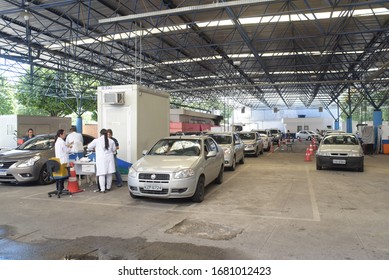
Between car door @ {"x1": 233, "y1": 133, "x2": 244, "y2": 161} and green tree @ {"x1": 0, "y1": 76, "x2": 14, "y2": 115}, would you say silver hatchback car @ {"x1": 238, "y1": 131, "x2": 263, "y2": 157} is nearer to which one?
car door @ {"x1": 233, "y1": 133, "x2": 244, "y2": 161}

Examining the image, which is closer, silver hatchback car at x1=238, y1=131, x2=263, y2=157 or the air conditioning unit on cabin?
the air conditioning unit on cabin

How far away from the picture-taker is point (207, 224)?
5695mm

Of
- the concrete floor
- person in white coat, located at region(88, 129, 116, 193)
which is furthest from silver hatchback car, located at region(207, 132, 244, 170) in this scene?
person in white coat, located at region(88, 129, 116, 193)

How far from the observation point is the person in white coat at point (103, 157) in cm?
852

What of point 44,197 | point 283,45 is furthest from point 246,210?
point 283,45

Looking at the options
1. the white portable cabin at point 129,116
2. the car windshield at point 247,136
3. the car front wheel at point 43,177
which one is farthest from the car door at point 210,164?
the car windshield at point 247,136

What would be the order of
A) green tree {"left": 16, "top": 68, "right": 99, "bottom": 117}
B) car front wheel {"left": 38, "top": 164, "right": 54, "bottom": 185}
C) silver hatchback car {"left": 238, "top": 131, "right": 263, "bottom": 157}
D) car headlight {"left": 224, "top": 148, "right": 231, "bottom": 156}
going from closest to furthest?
car front wheel {"left": 38, "top": 164, "right": 54, "bottom": 185} < car headlight {"left": 224, "top": 148, "right": 231, "bottom": 156} < silver hatchback car {"left": 238, "top": 131, "right": 263, "bottom": 157} < green tree {"left": 16, "top": 68, "right": 99, "bottom": 117}

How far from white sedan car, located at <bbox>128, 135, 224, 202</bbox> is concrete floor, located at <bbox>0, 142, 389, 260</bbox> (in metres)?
0.35

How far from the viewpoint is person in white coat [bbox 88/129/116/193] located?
335 inches

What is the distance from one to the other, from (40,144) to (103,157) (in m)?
3.40

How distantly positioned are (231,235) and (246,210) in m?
1.72

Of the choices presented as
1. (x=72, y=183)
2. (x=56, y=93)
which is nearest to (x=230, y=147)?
(x=72, y=183)

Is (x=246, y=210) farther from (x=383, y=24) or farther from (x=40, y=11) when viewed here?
(x=383, y=24)

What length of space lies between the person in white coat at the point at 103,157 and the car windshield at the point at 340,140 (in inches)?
363
